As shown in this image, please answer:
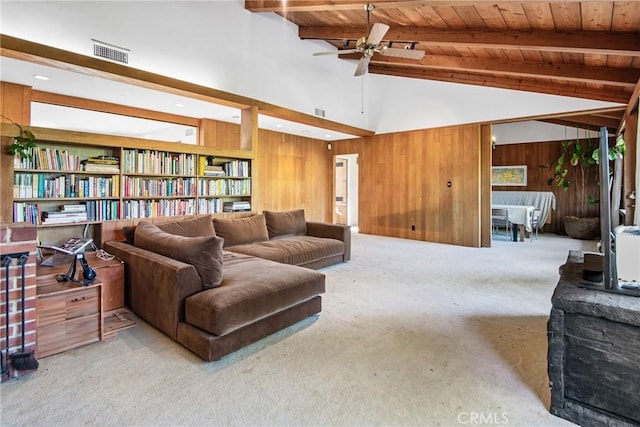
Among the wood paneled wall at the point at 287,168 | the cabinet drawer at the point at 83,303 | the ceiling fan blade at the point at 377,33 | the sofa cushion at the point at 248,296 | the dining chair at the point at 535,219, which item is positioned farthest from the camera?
the dining chair at the point at 535,219

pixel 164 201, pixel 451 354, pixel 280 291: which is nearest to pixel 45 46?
pixel 164 201

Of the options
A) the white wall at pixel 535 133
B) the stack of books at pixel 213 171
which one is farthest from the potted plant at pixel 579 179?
the stack of books at pixel 213 171

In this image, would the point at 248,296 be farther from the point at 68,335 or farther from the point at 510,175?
the point at 510,175

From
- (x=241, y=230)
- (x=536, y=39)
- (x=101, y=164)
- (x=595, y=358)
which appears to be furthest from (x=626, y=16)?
(x=101, y=164)

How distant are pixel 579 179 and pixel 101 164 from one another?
A: 32.9 ft

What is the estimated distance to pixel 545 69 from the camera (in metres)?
4.63

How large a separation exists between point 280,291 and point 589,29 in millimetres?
4235

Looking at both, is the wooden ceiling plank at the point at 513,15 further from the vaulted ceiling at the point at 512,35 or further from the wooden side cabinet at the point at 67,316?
the wooden side cabinet at the point at 67,316

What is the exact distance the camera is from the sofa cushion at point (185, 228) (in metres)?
3.28

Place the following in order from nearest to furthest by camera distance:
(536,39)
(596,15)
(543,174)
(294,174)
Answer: (596,15) < (536,39) < (294,174) < (543,174)

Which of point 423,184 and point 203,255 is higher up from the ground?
point 423,184

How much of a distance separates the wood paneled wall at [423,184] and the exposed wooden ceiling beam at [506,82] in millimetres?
848

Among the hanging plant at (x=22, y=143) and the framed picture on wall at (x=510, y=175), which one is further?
the framed picture on wall at (x=510, y=175)

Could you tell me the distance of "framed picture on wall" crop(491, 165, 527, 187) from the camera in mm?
8961
